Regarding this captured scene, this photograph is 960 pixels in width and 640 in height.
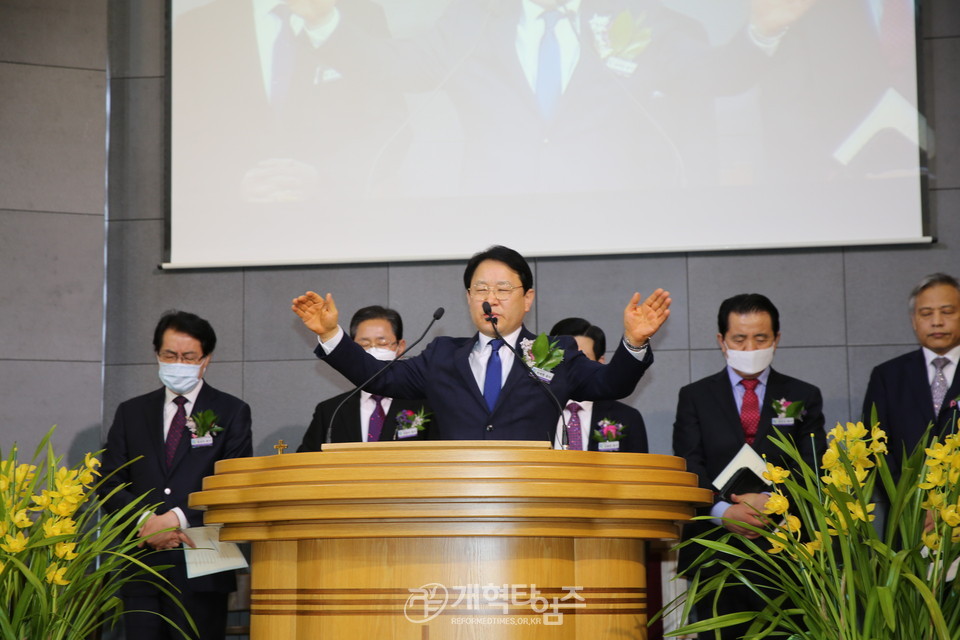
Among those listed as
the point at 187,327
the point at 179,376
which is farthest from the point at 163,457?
the point at 187,327

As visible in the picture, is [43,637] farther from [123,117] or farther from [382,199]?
[123,117]

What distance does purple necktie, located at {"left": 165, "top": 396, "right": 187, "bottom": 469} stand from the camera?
12.9 feet

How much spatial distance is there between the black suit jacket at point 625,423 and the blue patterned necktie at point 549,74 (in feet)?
5.12

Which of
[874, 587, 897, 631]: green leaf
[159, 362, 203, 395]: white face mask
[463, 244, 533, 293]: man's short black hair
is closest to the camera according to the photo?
[874, 587, 897, 631]: green leaf

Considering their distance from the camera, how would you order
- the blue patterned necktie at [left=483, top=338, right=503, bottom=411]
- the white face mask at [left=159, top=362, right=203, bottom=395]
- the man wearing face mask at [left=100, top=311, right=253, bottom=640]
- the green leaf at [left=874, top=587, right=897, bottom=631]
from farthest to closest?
the white face mask at [left=159, top=362, right=203, bottom=395], the man wearing face mask at [left=100, top=311, right=253, bottom=640], the blue patterned necktie at [left=483, top=338, right=503, bottom=411], the green leaf at [left=874, top=587, right=897, bottom=631]

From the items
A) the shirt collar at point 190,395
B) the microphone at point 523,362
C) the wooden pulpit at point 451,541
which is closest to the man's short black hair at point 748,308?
the microphone at point 523,362

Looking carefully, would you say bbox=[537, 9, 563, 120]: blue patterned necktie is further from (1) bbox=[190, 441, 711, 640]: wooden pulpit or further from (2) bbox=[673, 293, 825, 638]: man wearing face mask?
(1) bbox=[190, 441, 711, 640]: wooden pulpit

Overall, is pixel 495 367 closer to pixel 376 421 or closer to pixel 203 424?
pixel 376 421

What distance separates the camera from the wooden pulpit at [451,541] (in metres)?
2.08

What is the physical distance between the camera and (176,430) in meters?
3.97

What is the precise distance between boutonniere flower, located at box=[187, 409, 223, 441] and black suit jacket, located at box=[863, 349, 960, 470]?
96.0 inches

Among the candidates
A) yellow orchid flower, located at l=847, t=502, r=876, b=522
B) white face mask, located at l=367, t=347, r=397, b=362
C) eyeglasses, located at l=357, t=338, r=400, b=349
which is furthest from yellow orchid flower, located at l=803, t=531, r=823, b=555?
eyeglasses, located at l=357, t=338, r=400, b=349

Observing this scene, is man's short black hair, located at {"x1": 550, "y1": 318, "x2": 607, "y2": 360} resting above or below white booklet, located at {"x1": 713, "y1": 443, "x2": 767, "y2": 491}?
above

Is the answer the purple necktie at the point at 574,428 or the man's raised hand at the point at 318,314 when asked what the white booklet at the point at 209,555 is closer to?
the man's raised hand at the point at 318,314
